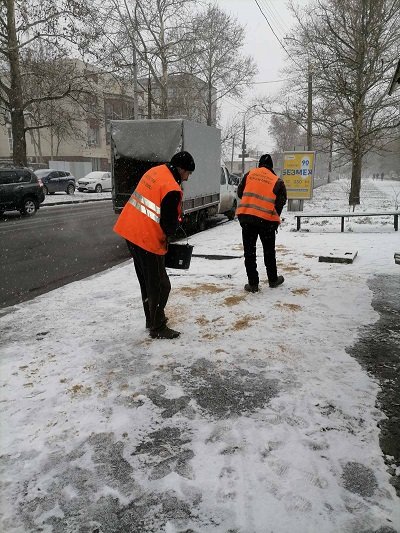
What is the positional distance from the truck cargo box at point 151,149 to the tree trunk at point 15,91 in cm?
1168

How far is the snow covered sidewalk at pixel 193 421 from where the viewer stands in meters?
2.02

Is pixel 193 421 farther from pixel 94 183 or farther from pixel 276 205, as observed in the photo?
pixel 94 183

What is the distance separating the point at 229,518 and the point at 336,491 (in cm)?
59

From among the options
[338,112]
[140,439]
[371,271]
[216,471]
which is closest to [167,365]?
[140,439]

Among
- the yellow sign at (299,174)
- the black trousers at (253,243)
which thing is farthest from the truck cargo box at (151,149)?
the yellow sign at (299,174)

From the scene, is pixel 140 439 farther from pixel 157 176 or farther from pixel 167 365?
pixel 157 176

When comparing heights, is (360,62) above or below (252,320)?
above

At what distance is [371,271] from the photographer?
655 cm

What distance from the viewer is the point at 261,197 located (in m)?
5.44

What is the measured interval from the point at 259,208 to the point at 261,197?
148mm

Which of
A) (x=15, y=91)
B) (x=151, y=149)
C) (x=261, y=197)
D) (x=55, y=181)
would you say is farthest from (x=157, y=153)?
(x=55, y=181)

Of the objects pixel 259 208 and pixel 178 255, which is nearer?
pixel 178 255

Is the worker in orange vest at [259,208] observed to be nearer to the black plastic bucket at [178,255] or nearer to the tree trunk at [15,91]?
the black plastic bucket at [178,255]

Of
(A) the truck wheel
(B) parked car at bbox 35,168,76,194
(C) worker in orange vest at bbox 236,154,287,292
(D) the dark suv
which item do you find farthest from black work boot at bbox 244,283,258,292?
(B) parked car at bbox 35,168,76,194
